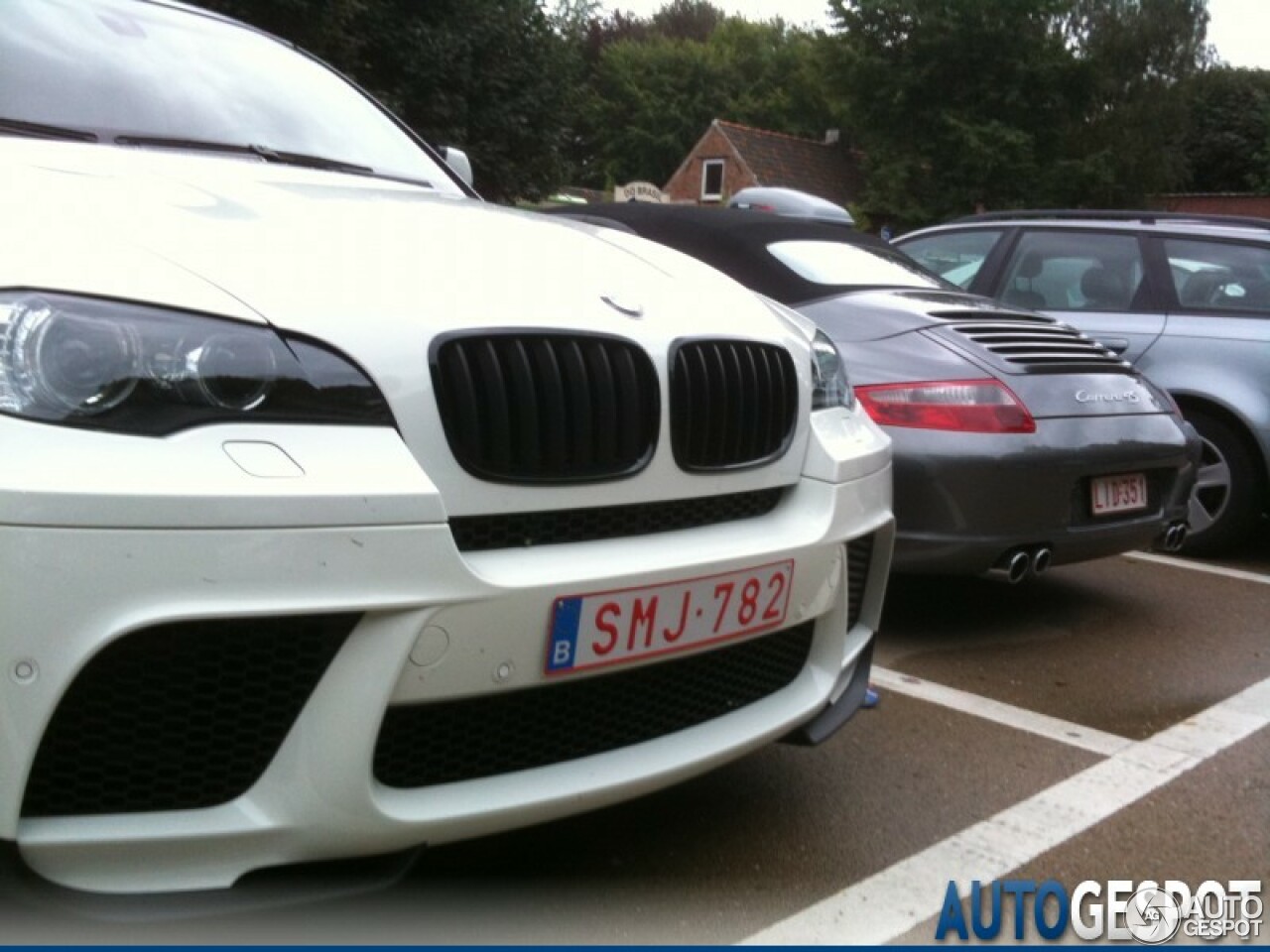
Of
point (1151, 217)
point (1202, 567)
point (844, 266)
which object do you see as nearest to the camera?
point (844, 266)

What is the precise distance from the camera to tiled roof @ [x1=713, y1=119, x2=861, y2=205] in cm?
4391

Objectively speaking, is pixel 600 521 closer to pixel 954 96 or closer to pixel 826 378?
pixel 826 378

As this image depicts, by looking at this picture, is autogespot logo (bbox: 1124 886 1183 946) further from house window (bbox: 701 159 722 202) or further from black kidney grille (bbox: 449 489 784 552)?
house window (bbox: 701 159 722 202)

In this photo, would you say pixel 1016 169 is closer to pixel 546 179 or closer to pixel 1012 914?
pixel 546 179

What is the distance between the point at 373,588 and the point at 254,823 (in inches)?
14.3

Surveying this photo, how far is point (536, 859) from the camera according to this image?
261 cm

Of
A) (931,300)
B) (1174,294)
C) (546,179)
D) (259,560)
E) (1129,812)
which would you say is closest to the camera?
(259,560)

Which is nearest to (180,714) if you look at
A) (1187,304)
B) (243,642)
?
(243,642)

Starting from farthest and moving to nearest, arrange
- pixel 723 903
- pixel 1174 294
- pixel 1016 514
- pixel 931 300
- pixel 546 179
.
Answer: pixel 546 179 < pixel 1174 294 < pixel 931 300 < pixel 1016 514 < pixel 723 903

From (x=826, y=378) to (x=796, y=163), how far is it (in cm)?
4319

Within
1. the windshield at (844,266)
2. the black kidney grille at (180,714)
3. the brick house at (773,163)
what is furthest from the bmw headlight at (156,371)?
the brick house at (773,163)

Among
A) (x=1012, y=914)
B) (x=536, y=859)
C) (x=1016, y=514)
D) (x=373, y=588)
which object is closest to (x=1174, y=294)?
(x=1016, y=514)

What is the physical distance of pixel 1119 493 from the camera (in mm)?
4395
